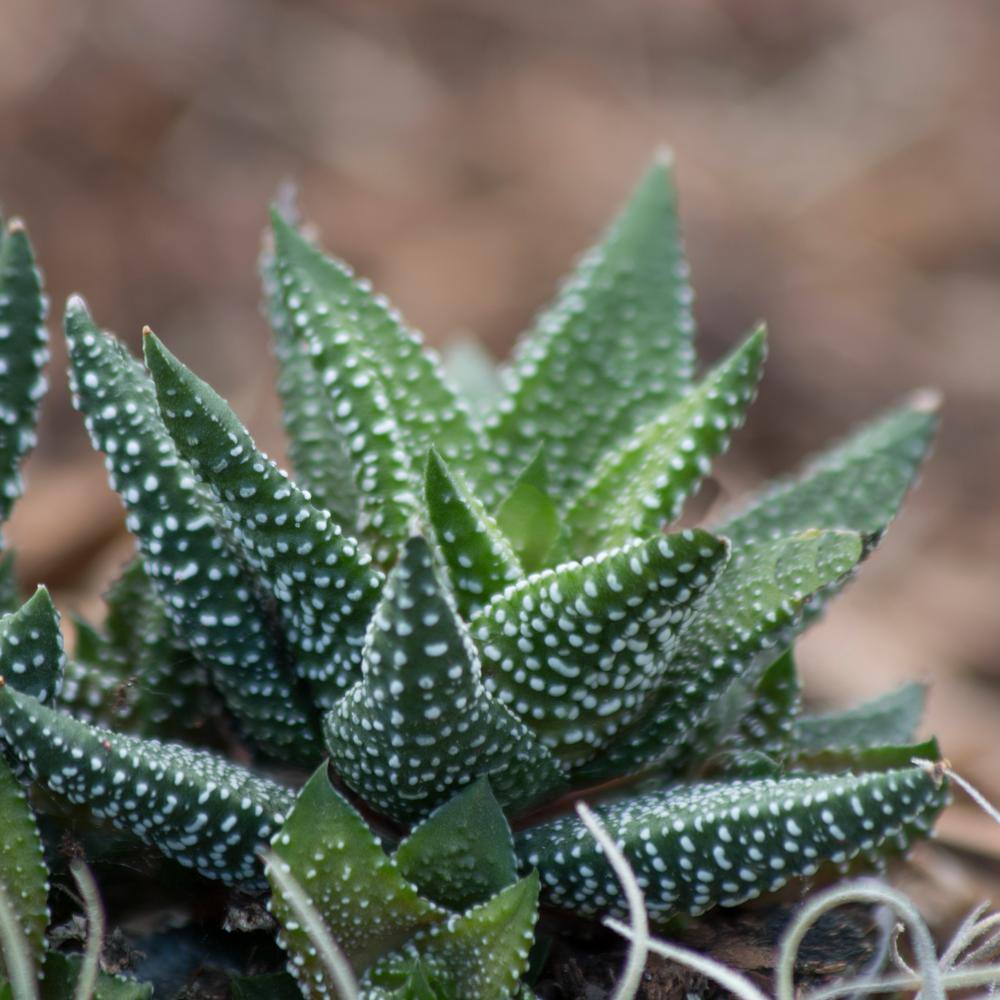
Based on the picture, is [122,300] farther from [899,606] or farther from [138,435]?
[138,435]

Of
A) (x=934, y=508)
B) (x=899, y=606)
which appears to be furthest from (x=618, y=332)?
(x=934, y=508)

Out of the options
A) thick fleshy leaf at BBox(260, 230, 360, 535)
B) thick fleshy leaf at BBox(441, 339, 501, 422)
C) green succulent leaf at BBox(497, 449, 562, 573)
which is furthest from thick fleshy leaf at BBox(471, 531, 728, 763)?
thick fleshy leaf at BBox(441, 339, 501, 422)

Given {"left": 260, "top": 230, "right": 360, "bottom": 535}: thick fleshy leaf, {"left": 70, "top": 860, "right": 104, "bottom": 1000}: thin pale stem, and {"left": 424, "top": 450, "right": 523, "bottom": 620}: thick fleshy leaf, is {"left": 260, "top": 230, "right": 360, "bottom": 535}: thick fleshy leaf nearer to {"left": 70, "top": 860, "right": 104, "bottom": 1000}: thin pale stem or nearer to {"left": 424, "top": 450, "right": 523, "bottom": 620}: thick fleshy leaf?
{"left": 424, "top": 450, "right": 523, "bottom": 620}: thick fleshy leaf

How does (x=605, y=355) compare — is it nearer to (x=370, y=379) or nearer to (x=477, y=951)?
(x=370, y=379)

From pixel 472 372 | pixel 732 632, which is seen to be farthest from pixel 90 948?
pixel 472 372

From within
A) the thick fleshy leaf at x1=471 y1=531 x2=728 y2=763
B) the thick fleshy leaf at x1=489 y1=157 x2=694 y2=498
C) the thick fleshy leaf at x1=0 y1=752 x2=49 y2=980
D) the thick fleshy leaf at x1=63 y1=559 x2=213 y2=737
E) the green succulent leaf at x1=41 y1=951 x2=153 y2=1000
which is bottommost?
the green succulent leaf at x1=41 y1=951 x2=153 y2=1000
